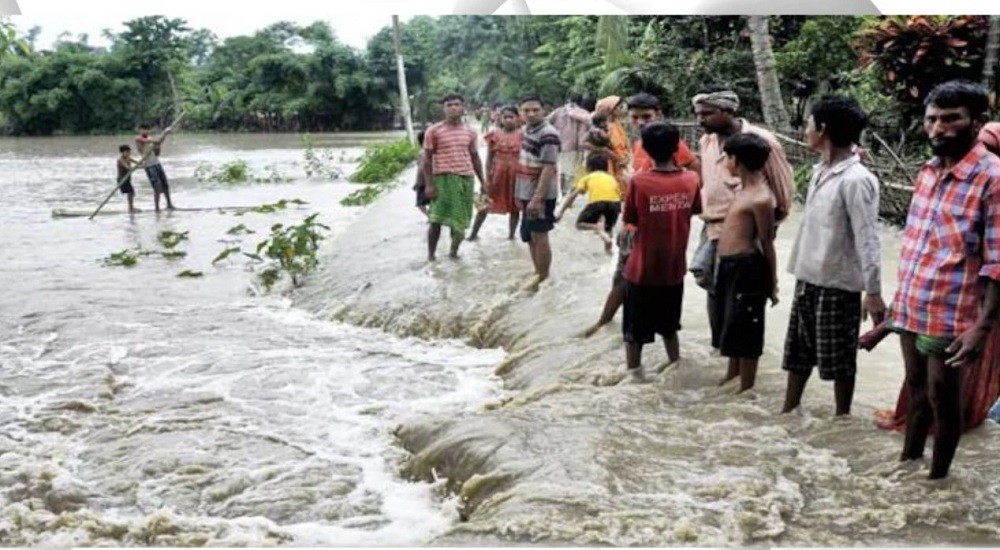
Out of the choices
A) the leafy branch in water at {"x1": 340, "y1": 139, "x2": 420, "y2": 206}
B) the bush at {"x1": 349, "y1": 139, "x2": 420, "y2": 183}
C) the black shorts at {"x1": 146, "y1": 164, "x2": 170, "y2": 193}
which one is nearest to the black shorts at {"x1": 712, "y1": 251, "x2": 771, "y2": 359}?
the black shorts at {"x1": 146, "y1": 164, "x2": 170, "y2": 193}

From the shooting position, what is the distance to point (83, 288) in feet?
26.6

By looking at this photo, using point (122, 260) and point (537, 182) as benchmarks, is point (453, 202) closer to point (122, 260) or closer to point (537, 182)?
point (537, 182)

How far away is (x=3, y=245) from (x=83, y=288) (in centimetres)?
318

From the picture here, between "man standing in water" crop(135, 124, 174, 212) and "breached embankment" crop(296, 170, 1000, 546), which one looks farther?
"man standing in water" crop(135, 124, 174, 212)

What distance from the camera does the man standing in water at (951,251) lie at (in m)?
2.42

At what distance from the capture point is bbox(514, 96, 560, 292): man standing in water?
19.4ft

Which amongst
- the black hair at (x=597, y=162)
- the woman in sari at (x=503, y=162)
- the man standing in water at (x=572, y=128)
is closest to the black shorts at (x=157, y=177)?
the man standing in water at (x=572, y=128)

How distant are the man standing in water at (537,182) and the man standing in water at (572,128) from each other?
2.39 meters

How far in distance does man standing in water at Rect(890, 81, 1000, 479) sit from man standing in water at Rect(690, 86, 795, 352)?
105 cm

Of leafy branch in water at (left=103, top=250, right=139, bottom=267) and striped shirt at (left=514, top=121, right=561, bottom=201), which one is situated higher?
striped shirt at (left=514, top=121, right=561, bottom=201)

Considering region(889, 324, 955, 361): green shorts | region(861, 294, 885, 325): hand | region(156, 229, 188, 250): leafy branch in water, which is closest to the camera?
region(889, 324, 955, 361): green shorts

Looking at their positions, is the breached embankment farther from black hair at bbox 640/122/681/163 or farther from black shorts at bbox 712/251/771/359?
black hair at bbox 640/122/681/163

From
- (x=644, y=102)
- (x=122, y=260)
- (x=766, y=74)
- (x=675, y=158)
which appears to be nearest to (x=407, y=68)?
(x=122, y=260)

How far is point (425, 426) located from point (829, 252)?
1705mm
